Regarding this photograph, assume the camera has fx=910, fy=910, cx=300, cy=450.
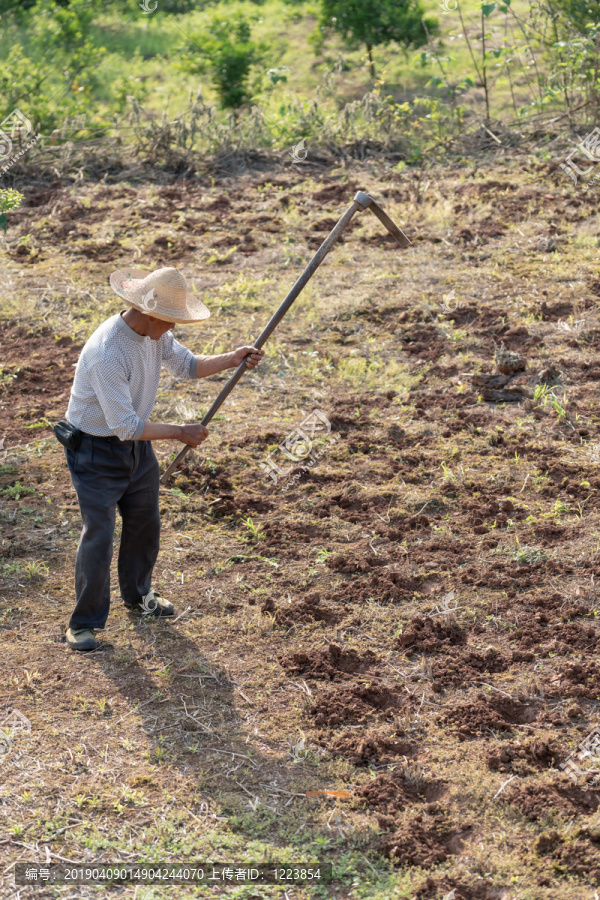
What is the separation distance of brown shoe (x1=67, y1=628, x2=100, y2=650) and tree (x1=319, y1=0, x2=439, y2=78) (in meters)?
8.41

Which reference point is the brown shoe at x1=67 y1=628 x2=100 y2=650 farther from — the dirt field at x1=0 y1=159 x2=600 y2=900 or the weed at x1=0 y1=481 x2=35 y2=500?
the weed at x1=0 y1=481 x2=35 y2=500

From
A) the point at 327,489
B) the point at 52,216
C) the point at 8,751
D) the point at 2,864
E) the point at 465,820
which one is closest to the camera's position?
the point at 2,864

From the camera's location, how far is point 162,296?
3.40 meters

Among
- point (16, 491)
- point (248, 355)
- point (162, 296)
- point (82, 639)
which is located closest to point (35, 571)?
point (82, 639)

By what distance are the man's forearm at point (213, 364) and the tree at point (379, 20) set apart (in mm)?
7499

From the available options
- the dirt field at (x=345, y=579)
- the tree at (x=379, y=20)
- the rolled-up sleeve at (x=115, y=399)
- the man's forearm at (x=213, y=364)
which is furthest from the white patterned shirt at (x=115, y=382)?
the tree at (x=379, y=20)

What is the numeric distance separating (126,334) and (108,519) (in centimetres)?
73

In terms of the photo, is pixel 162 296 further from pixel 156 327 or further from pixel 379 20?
pixel 379 20

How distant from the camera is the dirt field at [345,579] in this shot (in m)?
2.88

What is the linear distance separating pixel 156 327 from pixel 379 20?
8062 millimetres

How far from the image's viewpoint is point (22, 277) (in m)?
7.25

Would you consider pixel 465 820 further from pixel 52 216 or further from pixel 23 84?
pixel 23 84

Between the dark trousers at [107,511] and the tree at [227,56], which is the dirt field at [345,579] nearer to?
the dark trousers at [107,511]

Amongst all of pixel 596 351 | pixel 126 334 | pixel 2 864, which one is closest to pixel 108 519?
pixel 126 334
